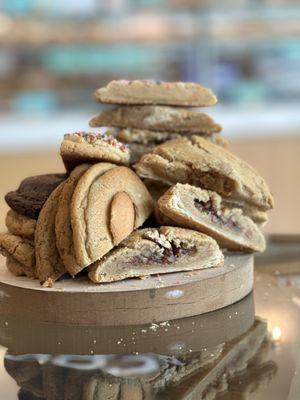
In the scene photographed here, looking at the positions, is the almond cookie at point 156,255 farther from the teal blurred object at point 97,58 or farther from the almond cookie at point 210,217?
the teal blurred object at point 97,58

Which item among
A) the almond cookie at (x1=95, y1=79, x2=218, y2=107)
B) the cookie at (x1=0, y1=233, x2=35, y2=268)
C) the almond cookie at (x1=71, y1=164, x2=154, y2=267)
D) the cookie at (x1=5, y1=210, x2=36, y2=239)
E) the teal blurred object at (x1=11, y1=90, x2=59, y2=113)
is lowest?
the teal blurred object at (x1=11, y1=90, x2=59, y2=113)

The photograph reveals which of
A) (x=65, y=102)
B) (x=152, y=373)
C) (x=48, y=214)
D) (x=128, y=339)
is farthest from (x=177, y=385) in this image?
(x=65, y=102)

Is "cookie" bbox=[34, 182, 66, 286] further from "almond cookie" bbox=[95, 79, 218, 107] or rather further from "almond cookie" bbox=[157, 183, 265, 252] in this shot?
"almond cookie" bbox=[95, 79, 218, 107]

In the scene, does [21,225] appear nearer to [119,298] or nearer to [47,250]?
[47,250]

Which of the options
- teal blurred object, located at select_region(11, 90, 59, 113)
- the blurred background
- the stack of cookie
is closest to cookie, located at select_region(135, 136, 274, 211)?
the stack of cookie

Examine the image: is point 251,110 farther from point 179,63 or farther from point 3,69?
point 3,69

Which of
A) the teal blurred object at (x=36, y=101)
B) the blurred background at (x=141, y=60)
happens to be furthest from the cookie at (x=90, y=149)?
the teal blurred object at (x=36, y=101)

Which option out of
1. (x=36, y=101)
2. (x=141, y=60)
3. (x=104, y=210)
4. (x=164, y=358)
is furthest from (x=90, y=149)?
(x=141, y=60)
